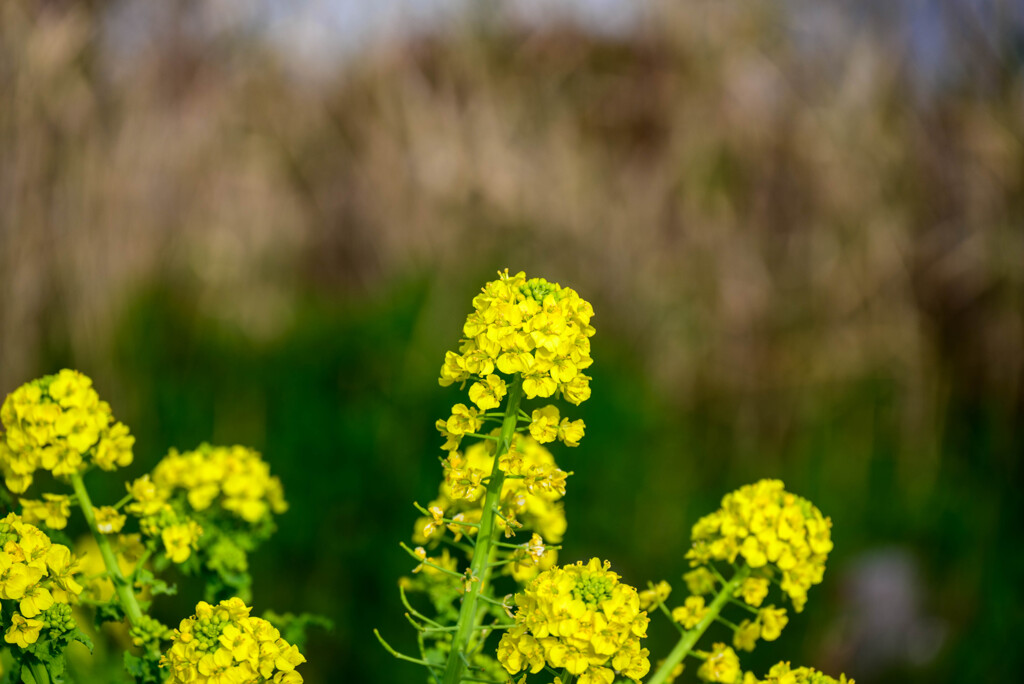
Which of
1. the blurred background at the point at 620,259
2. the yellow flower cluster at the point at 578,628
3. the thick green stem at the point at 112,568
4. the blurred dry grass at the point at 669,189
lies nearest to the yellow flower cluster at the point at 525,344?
the yellow flower cluster at the point at 578,628

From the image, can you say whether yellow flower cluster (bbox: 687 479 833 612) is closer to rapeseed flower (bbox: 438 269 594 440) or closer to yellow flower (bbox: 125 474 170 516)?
rapeseed flower (bbox: 438 269 594 440)

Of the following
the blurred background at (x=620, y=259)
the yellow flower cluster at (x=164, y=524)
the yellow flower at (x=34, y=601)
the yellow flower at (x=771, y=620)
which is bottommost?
the yellow flower at (x=34, y=601)

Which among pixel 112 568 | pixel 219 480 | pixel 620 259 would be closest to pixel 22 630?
pixel 112 568

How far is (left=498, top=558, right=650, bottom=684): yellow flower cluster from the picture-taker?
0.92m

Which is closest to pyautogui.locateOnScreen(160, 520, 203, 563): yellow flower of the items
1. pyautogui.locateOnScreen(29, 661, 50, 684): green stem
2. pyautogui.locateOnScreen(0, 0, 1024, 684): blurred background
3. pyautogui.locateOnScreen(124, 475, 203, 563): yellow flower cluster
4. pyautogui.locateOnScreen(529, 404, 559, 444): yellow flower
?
pyautogui.locateOnScreen(124, 475, 203, 563): yellow flower cluster

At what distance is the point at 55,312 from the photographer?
376cm

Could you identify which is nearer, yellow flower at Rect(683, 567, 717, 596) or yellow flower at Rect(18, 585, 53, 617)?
yellow flower at Rect(18, 585, 53, 617)

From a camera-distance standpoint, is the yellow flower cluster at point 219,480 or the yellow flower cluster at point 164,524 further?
the yellow flower cluster at point 219,480

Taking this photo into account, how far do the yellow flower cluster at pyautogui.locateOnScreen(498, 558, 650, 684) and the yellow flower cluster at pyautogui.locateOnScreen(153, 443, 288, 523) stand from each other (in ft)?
→ 2.03

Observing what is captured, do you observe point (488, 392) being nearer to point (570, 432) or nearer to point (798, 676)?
point (570, 432)

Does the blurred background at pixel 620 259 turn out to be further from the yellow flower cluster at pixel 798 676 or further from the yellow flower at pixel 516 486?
the yellow flower cluster at pixel 798 676

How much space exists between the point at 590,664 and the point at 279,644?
1.09ft

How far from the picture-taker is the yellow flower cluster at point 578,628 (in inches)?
36.2

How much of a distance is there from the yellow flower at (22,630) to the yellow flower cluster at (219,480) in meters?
0.38
